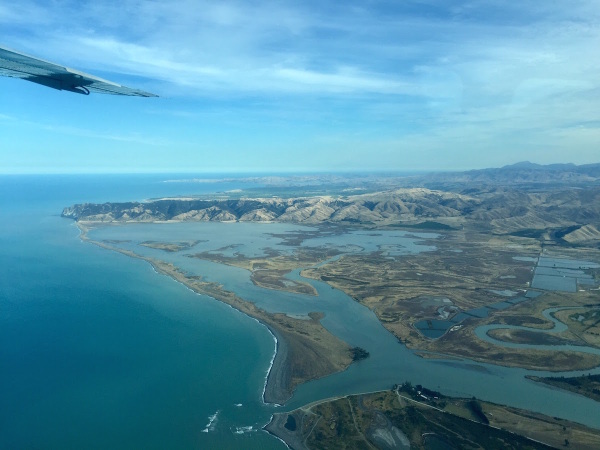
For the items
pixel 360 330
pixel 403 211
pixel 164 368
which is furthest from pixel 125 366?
pixel 403 211

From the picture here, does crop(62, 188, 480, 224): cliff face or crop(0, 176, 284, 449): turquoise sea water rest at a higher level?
crop(62, 188, 480, 224): cliff face

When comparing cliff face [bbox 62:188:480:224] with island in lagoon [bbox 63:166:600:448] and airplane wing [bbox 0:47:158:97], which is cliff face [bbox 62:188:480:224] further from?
airplane wing [bbox 0:47:158:97]

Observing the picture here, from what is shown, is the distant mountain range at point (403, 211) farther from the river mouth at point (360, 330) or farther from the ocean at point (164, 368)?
the ocean at point (164, 368)

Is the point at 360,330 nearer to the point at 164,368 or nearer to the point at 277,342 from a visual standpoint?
the point at 277,342

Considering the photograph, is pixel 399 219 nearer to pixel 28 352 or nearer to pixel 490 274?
pixel 490 274

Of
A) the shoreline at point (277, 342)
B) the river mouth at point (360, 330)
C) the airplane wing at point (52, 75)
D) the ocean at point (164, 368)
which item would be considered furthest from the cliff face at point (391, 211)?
the airplane wing at point (52, 75)

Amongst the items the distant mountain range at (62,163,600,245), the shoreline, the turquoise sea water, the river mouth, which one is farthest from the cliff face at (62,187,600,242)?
the turquoise sea water
